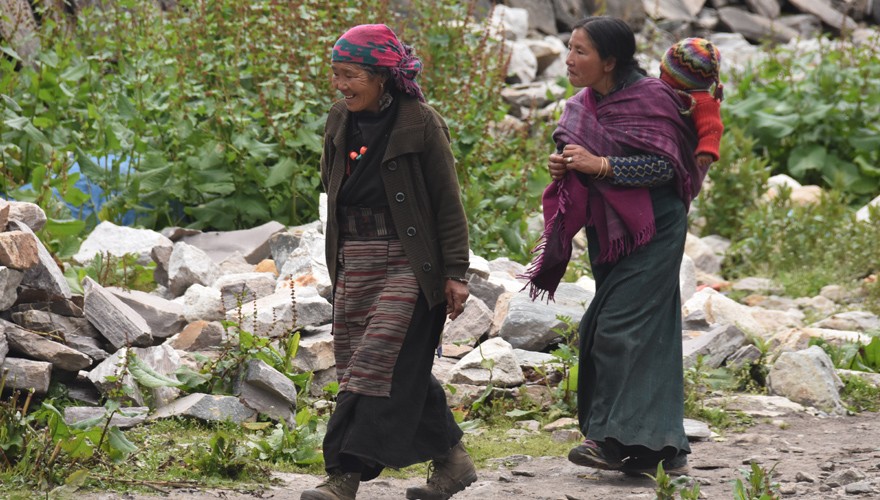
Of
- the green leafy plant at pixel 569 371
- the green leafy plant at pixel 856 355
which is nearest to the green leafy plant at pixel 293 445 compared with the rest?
the green leafy plant at pixel 569 371

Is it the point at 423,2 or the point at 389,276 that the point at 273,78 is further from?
the point at 389,276

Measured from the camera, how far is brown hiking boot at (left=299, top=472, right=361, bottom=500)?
3.92 metres

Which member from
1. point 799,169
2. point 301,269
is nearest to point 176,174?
point 301,269

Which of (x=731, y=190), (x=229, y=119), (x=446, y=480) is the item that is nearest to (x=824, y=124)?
(x=731, y=190)

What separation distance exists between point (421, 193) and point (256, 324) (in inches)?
70.8

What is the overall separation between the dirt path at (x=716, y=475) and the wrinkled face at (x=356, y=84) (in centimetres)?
138

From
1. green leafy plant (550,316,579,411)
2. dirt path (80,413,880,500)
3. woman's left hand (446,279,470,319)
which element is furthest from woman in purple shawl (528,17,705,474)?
green leafy plant (550,316,579,411)

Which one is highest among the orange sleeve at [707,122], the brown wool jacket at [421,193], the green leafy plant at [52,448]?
the orange sleeve at [707,122]

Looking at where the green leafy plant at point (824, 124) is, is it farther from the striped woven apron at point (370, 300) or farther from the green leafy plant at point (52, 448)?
the green leafy plant at point (52, 448)

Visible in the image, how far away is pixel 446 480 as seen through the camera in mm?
4262

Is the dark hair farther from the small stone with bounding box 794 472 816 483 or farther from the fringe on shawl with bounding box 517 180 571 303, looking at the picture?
the small stone with bounding box 794 472 816 483

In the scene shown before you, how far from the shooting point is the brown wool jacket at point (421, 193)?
4121 mm

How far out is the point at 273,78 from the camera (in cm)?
794

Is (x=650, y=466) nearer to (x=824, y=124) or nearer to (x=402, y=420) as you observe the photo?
(x=402, y=420)
